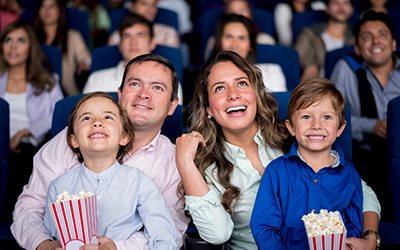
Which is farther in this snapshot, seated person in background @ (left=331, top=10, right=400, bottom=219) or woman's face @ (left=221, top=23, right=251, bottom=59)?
woman's face @ (left=221, top=23, right=251, bottom=59)

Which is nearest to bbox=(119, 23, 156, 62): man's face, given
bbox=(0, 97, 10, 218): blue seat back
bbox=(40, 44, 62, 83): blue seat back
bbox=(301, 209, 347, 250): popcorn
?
bbox=(40, 44, 62, 83): blue seat back

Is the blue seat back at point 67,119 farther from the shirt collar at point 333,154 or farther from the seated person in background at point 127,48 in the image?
the seated person in background at point 127,48

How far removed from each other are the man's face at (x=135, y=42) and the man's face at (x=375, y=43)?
3.90ft

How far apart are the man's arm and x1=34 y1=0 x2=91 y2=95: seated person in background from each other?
2072 mm

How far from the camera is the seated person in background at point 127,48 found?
3900 mm

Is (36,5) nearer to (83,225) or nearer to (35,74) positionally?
(35,74)

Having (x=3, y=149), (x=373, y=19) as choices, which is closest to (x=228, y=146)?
(x=3, y=149)

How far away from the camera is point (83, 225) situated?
7.14 feet

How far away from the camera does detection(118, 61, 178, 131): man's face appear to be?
2676 mm

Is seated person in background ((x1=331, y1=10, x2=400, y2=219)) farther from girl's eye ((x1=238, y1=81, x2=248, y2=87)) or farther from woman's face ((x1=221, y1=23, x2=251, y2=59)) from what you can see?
girl's eye ((x1=238, y1=81, x2=248, y2=87))

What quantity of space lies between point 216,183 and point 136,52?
1.60m

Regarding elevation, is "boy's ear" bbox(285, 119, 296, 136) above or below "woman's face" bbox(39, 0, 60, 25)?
below

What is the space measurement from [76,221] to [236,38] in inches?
86.8

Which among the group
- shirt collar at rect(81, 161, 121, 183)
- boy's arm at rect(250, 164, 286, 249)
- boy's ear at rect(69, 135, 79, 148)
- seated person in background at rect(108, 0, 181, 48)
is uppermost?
seated person in background at rect(108, 0, 181, 48)
